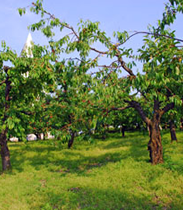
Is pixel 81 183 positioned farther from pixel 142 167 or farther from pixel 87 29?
pixel 87 29

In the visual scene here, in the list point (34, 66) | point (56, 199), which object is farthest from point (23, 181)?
point (34, 66)

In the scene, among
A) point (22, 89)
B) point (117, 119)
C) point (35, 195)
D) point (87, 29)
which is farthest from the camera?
point (117, 119)

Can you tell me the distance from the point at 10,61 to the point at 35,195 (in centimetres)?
722

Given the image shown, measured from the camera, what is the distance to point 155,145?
12961 mm

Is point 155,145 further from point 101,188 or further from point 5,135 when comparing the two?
point 5,135

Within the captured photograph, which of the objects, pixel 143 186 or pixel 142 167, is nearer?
pixel 143 186

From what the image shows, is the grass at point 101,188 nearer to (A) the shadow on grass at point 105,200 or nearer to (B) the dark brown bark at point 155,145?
(A) the shadow on grass at point 105,200

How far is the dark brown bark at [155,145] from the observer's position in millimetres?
12820

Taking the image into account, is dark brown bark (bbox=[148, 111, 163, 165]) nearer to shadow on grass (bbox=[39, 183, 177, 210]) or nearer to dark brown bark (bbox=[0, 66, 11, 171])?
shadow on grass (bbox=[39, 183, 177, 210])

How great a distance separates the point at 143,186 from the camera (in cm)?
975

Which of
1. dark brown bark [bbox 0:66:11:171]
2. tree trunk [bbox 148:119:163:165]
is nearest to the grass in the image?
tree trunk [bbox 148:119:163:165]

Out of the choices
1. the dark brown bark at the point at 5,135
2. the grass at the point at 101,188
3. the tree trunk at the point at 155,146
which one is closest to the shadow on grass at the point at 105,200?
the grass at the point at 101,188

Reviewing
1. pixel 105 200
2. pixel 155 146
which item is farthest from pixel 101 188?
pixel 155 146

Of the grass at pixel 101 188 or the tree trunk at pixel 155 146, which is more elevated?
the tree trunk at pixel 155 146
